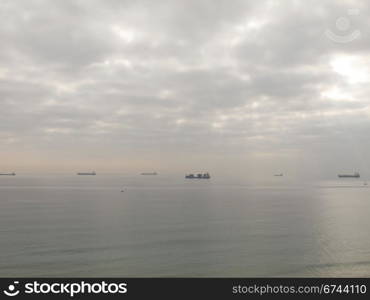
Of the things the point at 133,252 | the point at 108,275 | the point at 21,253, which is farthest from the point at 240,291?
the point at 21,253

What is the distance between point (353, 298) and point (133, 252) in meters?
42.1

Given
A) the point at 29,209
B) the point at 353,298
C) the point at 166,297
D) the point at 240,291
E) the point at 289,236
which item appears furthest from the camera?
the point at 29,209

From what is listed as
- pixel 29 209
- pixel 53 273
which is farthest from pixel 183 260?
pixel 29 209

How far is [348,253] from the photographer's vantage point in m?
61.7

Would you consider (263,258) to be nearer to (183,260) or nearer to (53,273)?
(183,260)

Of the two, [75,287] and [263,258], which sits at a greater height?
[75,287]

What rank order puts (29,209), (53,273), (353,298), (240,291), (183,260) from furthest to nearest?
(29,209) → (183,260) → (53,273) → (240,291) → (353,298)

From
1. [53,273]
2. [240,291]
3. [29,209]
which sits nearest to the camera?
[240,291]

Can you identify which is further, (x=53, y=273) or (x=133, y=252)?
(x=133, y=252)

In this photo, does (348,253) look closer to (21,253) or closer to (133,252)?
(133,252)

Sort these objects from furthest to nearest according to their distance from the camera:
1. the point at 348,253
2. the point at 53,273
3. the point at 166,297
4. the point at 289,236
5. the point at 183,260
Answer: the point at 289,236 < the point at 348,253 < the point at 183,260 < the point at 53,273 < the point at 166,297

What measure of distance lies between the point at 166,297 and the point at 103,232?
58.9 meters

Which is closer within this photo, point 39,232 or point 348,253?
point 348,253

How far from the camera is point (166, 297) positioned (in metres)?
24.6
